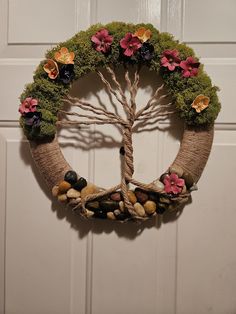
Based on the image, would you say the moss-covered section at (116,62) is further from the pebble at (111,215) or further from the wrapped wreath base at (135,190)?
the pebble at (111,215)

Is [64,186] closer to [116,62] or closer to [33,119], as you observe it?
[33,119]

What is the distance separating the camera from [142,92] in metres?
0.76

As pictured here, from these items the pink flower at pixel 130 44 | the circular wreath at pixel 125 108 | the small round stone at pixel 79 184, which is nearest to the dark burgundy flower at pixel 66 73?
the circular wreath at pixel 125 108

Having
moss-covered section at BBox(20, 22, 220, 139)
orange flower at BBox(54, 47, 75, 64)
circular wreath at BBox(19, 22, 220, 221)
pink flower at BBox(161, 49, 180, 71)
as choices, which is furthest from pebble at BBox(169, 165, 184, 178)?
orange flower at BBox(54, 47, 75, 64)

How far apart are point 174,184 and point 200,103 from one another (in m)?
0.18

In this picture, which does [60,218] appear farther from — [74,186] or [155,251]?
[155,251]

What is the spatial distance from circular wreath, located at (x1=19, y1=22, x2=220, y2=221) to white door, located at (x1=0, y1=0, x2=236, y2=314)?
0.21 feet

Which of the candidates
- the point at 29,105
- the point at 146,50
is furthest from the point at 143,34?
the point at 29,105

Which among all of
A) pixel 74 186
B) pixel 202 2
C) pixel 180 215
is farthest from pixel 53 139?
pixel 202 2

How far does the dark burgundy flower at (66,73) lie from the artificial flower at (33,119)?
0.09 meters

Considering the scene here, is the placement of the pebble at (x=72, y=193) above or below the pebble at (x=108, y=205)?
above

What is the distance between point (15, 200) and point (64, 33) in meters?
0.43

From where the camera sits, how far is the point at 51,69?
697mm

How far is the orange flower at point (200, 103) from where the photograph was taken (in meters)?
0.67
